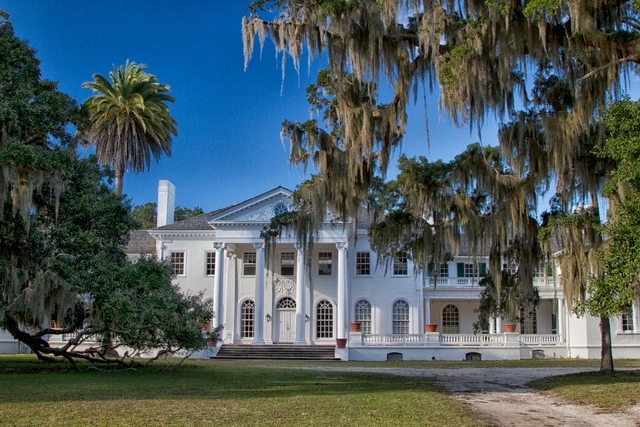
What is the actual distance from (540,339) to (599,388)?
20608mm

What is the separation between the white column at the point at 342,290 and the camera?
105ft

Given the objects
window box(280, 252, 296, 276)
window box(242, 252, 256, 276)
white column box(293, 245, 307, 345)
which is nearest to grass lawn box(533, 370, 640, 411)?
white column box(293, 245, 307, 345)

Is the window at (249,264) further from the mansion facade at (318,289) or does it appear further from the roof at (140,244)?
the roof at (140,244)

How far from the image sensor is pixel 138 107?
113ft

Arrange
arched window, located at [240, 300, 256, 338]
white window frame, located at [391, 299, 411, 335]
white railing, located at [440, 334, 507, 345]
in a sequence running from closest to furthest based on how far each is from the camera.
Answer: white railing, located at [440, 334, 507, 345] → white window frame, located at [391, 299, 411, 335] → arched window, located at [240, 300, 256, 338]

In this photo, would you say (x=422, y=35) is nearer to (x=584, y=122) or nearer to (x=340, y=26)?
(x=340, y=26)

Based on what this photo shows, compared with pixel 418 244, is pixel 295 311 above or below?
below

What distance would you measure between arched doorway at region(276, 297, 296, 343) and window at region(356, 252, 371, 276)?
13.3ft

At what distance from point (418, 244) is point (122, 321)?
7.94 m

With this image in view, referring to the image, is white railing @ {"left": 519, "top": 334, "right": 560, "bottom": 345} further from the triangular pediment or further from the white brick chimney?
the white brick chimney

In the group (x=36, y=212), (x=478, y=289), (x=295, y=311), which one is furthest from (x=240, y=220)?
(x=36, y=212)

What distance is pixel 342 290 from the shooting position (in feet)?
107

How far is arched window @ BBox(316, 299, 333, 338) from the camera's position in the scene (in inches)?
1372

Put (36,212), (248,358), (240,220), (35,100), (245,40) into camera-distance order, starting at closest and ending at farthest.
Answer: (245,40) < (35,100) < (36,212) < (248,358) < (240,220)
